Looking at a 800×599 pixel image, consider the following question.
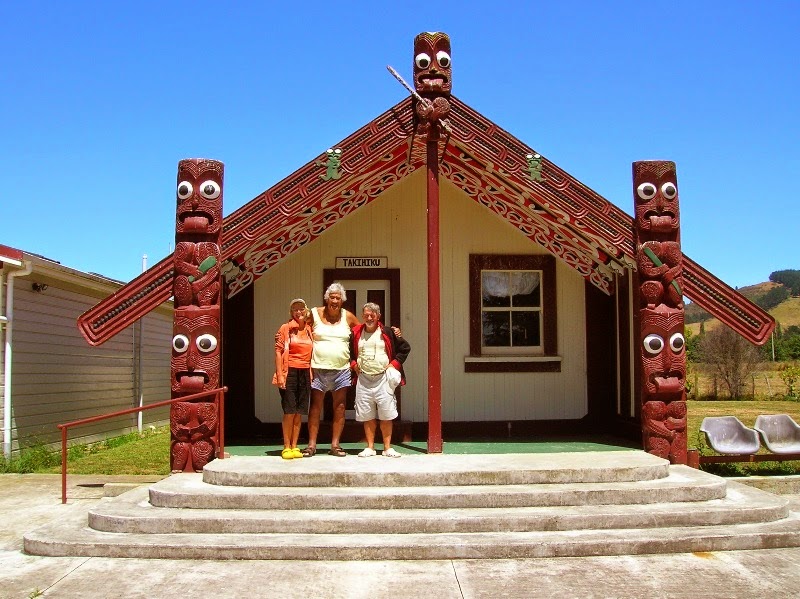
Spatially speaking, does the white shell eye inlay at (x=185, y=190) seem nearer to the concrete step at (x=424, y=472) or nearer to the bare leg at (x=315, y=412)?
the bare leg at (x=315, y=412)

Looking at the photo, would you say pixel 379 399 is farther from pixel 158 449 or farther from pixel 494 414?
pixel 158 449

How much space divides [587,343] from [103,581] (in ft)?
23.6

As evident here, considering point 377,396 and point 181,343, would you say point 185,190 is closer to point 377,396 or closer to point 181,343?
point 181,343

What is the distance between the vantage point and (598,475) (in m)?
7.29

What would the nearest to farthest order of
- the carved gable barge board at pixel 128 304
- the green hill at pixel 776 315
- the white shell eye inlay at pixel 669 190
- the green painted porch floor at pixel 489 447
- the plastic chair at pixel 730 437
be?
the carved gable barge board at pixel 128 304 → the white shell eye inlay at pixel 669 190 → the green painted porch floor at pixel 489 447 → the plastic chair at pixel 730 437 → the green hill at pixel 776 315

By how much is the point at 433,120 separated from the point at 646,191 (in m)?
2.46

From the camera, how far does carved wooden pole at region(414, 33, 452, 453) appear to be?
327 inches

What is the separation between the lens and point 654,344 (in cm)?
835

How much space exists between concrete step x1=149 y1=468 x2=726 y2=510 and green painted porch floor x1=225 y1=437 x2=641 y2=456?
1.58 m

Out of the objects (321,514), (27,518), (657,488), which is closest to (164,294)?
(27,518)

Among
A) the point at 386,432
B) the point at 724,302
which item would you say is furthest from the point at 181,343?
the point at 724,302

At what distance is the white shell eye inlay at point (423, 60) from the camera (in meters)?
8.43

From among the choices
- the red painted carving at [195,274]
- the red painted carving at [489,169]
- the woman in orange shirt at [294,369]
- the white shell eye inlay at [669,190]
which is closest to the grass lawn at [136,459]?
the red painted carving at [489,169]

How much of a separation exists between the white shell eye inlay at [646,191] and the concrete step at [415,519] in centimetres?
339
